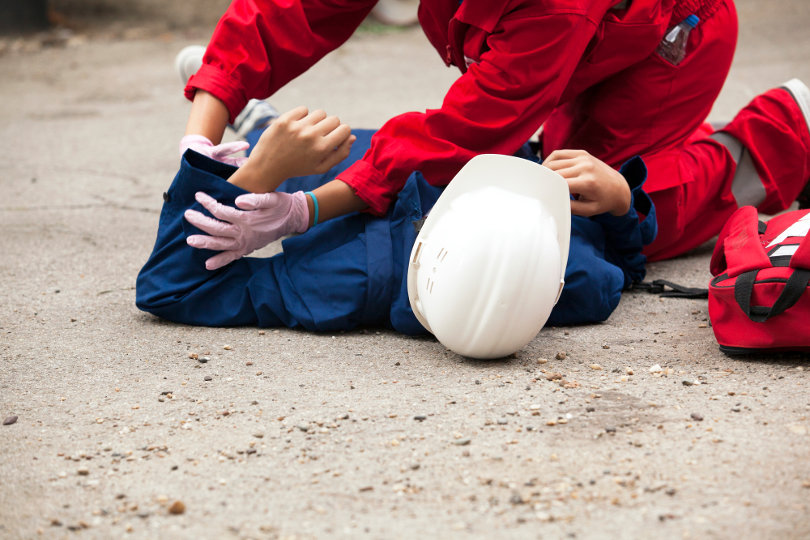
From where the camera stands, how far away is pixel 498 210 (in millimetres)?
1360

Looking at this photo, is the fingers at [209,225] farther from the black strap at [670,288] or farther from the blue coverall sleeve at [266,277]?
the black strap at [670,288]

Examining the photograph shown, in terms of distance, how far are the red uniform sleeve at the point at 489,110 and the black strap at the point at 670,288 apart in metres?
0.46

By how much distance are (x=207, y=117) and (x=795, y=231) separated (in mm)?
1194

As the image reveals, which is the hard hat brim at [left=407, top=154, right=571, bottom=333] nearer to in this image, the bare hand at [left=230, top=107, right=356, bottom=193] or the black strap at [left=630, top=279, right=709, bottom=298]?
the bare hand at [left=230, top=107, right=356, bottom=193]

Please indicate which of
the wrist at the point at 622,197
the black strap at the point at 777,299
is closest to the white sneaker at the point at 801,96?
the wrist at the point at 622,197

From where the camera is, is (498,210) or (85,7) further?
(85,7)

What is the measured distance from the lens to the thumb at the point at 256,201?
5.12ft

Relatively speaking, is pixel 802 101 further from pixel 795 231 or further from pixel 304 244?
pixel 304 244

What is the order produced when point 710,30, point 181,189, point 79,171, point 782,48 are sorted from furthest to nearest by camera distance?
point 782,48 < point 79,171 < point 710,30 < point 181,189

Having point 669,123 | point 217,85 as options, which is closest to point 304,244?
point 217,85

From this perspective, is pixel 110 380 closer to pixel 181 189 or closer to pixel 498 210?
pixel 181 189

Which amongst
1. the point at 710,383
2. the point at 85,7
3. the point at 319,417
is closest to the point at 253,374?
the point at 319,417

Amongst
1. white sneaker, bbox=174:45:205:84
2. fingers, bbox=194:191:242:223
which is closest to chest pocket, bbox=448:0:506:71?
fingers, bbox=194:191:242:223

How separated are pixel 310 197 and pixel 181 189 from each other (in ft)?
0.80
